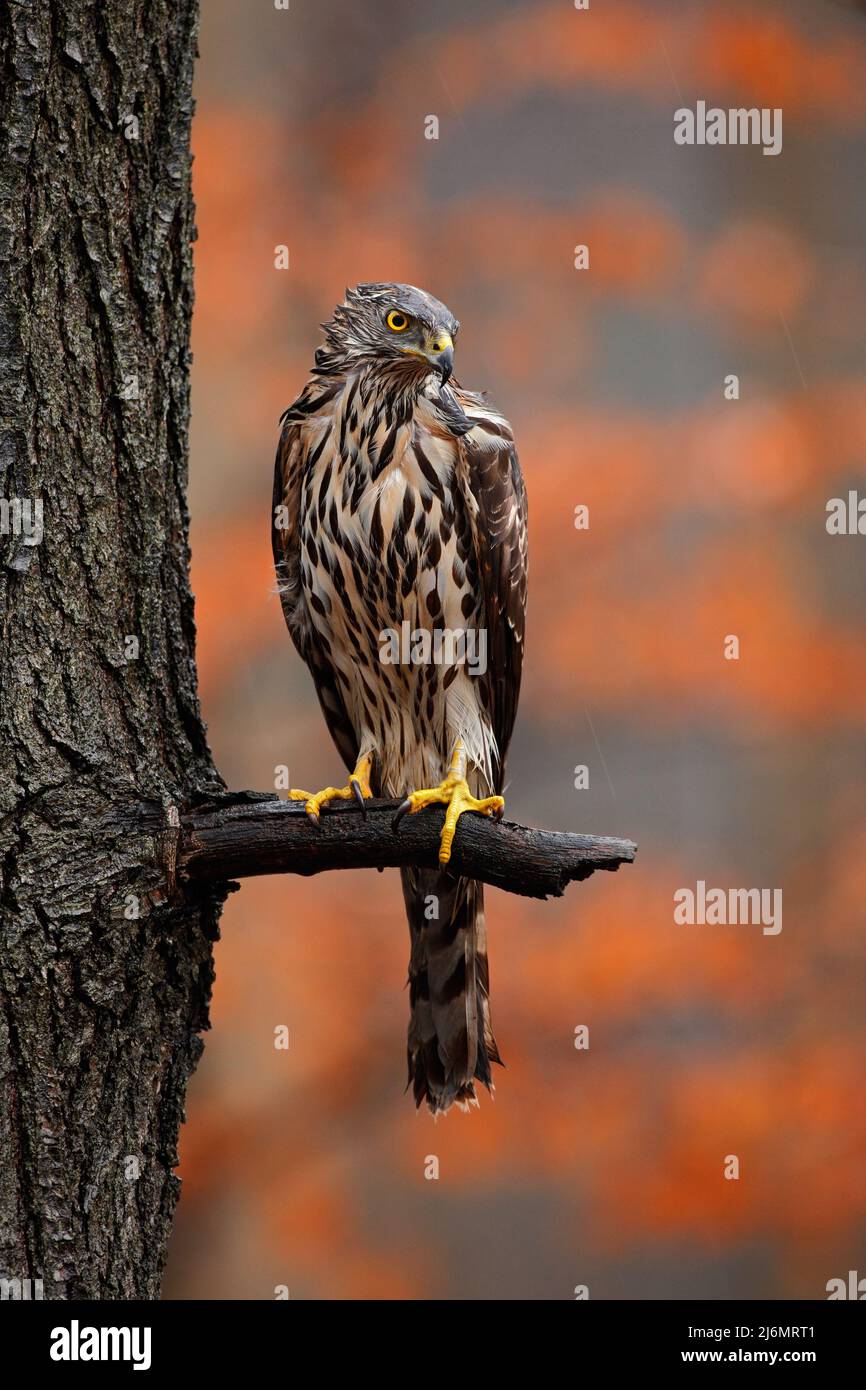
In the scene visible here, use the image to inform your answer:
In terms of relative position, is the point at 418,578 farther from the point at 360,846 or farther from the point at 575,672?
the point at 575,672

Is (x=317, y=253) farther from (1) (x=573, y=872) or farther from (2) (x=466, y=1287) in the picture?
(2) (x=466, y=1287)

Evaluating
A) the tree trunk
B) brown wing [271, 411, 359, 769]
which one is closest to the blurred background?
brown wing [271, 411, 359, 769]

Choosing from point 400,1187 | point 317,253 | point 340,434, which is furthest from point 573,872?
point 317,253

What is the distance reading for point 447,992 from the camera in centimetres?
275

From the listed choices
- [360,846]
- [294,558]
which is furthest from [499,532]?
[360,846]

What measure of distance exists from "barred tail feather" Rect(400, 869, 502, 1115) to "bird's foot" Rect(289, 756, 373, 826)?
239 mm

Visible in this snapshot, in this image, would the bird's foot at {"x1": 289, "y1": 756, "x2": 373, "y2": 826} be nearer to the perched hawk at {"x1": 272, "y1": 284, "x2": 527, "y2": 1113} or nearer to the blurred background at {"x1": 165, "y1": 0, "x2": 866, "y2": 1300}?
the perched hawk at {"x1": 272, "y1": 284, "x2": 527, "y2": 1113}

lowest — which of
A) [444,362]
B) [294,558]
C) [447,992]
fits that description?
[447,992]

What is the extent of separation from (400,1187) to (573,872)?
226 centimetres

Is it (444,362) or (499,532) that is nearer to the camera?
(444,362)

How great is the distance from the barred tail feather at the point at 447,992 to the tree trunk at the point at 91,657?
0.66 metres

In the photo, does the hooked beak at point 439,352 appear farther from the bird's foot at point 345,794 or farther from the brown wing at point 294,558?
the bird's foot at point 345,794

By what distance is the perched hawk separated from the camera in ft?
8.64

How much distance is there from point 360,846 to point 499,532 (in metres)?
0.85
